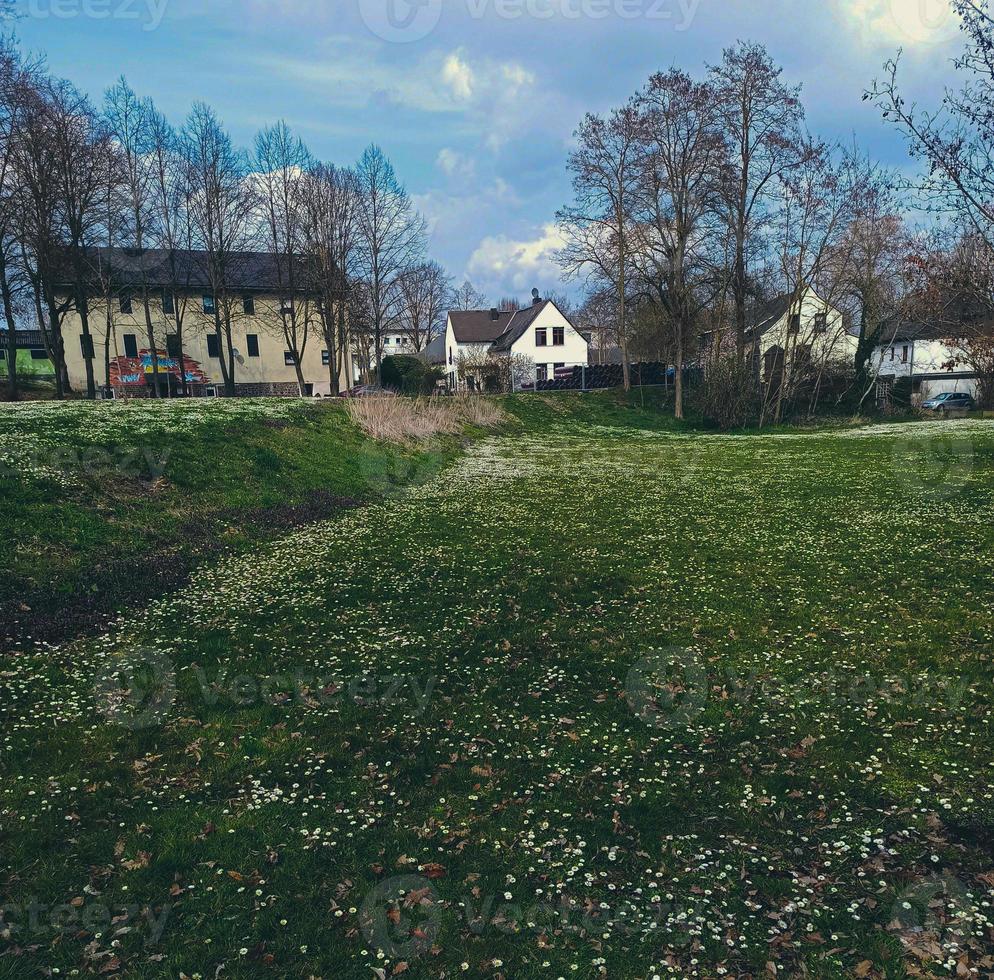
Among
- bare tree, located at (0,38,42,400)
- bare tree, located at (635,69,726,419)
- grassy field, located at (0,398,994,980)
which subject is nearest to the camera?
grassy field, located at (0,398,994,980)

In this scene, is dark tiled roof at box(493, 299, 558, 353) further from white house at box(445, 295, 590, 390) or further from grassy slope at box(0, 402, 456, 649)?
grassy slope at box(0, 402, 456, 649)

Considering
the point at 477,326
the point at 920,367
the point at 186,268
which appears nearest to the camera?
the point at 186,268

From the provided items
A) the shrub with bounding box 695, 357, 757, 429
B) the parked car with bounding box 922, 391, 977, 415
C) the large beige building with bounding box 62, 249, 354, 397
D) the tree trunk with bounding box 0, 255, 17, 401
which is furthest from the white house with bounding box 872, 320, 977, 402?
the tree trunk with bounding box 0, 255, 17, 401

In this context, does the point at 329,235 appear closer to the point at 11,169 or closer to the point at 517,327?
the point at 11,169

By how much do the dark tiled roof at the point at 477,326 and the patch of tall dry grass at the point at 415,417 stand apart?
5404 cm

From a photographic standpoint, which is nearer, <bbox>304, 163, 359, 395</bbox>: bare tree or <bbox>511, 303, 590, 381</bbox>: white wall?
<bbox>304, 163, 359, 395</bbox>: bare tree

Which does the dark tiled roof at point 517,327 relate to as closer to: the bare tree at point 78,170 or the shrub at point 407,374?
the shrub at point 407,374

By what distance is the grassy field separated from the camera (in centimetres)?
463

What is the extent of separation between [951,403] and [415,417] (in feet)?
170

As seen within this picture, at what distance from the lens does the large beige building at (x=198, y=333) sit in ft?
195

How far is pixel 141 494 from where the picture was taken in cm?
1561

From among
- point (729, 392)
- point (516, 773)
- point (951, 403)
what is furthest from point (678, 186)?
point (516, 773)

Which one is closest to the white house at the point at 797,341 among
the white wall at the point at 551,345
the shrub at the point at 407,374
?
the shrub at the point at 407,374

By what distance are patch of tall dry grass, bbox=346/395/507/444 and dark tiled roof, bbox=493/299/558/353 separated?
146 ft
